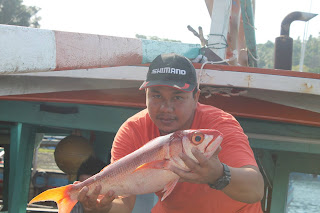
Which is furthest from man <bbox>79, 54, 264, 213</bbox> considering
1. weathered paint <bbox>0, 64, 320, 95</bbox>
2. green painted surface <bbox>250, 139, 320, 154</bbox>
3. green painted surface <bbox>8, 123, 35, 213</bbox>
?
green painted surface <bbox>8, 123, 35, 213</bbox>

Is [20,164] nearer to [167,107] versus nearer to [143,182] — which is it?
[167,107]

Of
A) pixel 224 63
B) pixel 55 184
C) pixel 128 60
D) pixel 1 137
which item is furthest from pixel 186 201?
pixel 55 184

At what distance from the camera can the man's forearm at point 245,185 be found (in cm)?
243

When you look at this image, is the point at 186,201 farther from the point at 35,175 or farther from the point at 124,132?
the point at 35,175

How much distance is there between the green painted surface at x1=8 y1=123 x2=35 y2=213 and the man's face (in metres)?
3.37

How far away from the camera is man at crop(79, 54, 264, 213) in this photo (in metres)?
2.40

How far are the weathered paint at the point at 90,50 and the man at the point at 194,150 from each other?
1.73 feet

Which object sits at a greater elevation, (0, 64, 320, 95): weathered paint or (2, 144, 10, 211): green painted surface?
(0, 64, 320, 95): weathered paint

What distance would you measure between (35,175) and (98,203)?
11.3m

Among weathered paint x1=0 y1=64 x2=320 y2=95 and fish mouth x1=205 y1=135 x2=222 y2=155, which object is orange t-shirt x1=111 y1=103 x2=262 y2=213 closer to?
fish mouth x1=205 y1=135 x2=222 y2=155

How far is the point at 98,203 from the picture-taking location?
2.90 metres

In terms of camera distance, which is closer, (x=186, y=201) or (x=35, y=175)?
(x=186, y=201)

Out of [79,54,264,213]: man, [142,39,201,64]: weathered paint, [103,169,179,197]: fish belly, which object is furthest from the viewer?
[142,39,201,64]: weathered paint

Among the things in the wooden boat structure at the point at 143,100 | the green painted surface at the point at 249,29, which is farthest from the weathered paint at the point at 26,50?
the green painted surface at the point at 249,29
